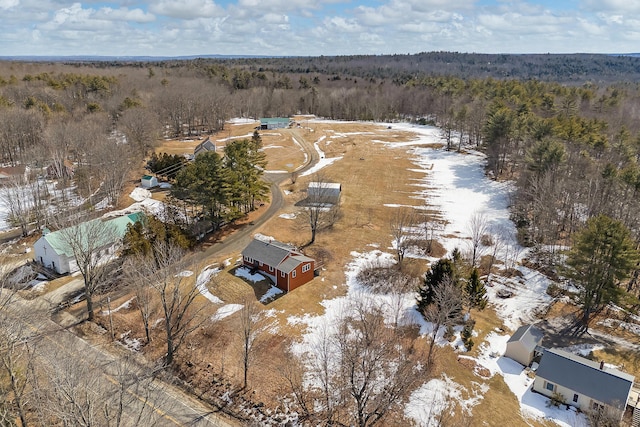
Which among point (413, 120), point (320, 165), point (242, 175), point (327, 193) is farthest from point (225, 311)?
point (413, 120)

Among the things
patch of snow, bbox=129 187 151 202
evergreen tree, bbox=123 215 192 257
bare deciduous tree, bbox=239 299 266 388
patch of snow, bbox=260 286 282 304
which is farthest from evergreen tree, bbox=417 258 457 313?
patch of snow, bbox=129 187 151 202

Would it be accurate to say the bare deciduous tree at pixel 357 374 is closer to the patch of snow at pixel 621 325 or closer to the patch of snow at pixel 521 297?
the patch of snow at pixel 521 297

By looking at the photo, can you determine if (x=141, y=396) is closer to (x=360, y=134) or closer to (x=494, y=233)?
(x=494, y=233)

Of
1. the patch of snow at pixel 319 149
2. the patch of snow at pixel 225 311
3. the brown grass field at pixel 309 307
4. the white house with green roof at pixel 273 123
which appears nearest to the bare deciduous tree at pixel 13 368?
the brown grass field at pixel 309 307

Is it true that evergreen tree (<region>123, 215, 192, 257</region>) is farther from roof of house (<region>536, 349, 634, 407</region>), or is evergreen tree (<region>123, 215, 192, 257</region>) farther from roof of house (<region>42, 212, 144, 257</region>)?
roof of house (<region>536, 349, 634, 407</region>)

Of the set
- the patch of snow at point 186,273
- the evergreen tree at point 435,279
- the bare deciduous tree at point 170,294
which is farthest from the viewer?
the patch of snow at point 186,273

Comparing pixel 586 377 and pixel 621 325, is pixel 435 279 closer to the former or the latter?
pixel 586 377
